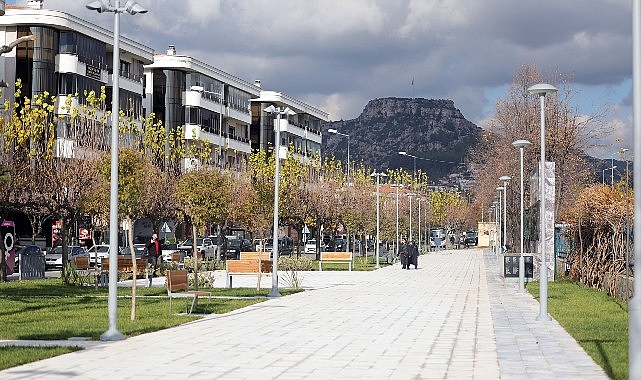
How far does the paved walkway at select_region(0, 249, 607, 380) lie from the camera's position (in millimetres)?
13828

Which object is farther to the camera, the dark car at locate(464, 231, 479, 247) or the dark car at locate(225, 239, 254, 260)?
the dark car at locate(464, 231, 479, 247)

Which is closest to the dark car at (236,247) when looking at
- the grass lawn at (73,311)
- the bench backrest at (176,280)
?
the grass lawn at (73,311)

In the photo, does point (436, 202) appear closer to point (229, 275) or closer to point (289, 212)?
point (289, 212)

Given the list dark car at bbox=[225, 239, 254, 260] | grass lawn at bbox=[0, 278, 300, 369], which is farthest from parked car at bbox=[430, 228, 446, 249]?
grass lawn at bbox=[0, 278, 300, 369]

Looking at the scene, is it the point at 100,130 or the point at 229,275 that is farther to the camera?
the point at 100,130

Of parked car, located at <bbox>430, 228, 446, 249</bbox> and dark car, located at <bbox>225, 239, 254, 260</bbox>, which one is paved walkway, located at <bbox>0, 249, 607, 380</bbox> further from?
parked car, located at <bbox>430, 228, 446, 249</bbox>

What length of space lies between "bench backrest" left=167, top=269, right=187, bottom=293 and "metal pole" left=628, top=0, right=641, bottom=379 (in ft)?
46.2

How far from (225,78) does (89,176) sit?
176 ft

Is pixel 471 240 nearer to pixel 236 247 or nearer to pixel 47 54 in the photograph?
pixel 236 247

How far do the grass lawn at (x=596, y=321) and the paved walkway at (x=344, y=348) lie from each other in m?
0.27

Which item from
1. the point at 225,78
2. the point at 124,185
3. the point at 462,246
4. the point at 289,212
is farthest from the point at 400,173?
the point at 124,185

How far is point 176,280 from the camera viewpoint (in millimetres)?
23297

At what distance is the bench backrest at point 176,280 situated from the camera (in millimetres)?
22812

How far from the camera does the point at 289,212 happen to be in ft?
229
